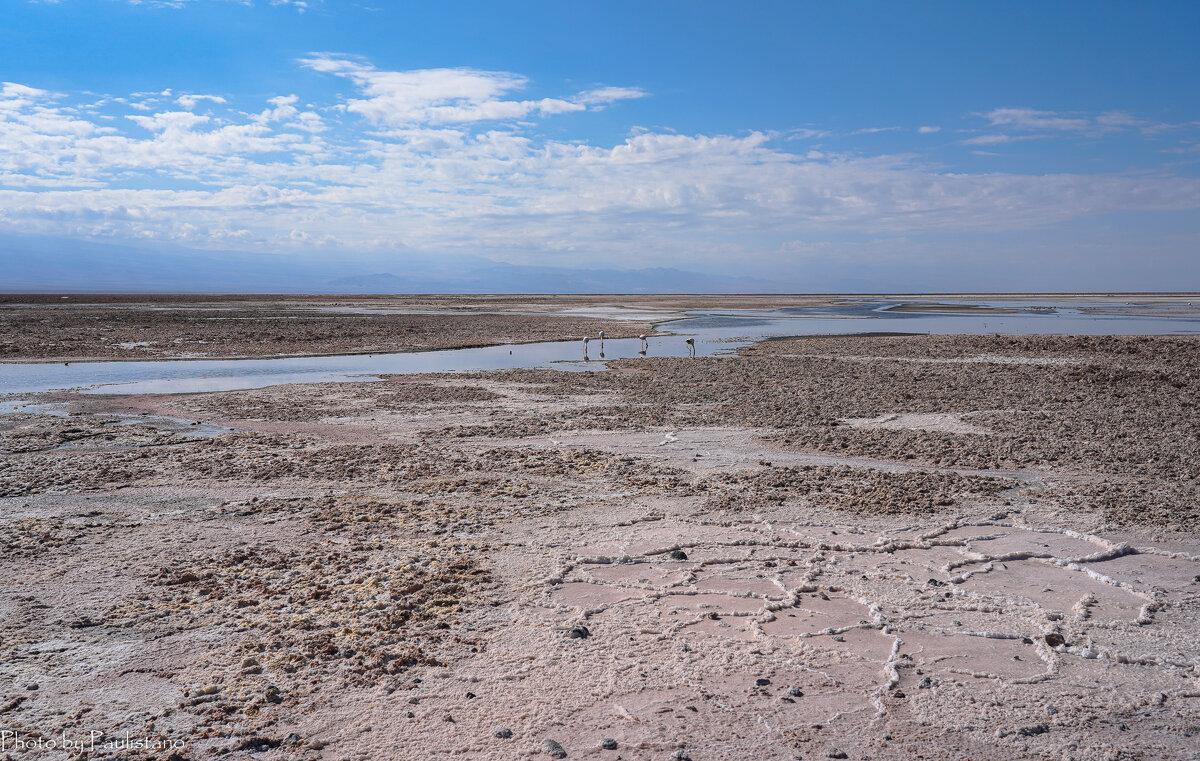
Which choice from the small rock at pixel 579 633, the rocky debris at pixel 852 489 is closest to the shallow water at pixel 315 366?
the rocky debris at pixel 852 489

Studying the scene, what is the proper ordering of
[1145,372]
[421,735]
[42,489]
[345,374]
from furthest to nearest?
[345,374] → [1145,372] → [42,489] → [421,735]

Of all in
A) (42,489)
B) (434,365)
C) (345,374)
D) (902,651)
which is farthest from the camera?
(434,365)

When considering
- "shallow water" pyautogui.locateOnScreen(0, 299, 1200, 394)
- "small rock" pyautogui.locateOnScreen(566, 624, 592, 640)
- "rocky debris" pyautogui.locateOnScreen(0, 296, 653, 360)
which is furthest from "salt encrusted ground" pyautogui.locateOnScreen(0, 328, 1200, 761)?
"rocky debris" pyautogui.locateOnScreen(0, 296, 653, 360)

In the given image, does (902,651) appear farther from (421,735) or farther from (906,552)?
(421,735)

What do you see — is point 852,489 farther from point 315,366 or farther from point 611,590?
point 315,366

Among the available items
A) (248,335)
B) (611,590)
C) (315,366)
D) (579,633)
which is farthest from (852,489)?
(248,335)

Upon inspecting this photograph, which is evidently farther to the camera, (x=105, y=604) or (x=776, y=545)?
(x=776, y=545)

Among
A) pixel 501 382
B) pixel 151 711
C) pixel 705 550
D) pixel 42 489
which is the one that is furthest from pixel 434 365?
pixel 151 711

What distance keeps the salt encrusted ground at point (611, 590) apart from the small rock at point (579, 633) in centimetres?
6

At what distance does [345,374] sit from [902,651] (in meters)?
22.1

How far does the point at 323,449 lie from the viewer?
512 inches

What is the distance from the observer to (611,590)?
698 cm

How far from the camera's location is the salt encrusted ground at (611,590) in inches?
191

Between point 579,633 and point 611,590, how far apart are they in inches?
37.8
